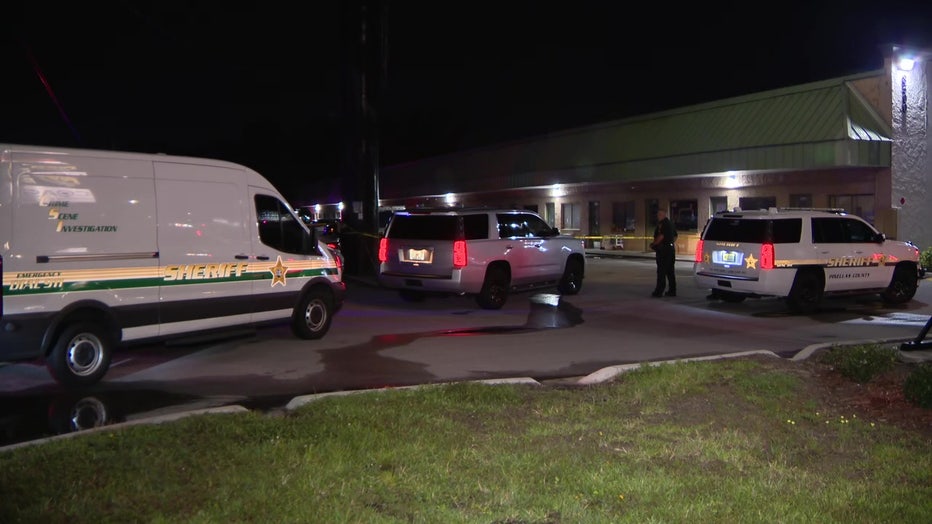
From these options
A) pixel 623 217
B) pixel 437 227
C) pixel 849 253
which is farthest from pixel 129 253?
pixel 623 217

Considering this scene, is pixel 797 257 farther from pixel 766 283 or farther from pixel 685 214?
pixel 685 214

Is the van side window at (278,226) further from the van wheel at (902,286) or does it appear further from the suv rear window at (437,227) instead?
the van wheel at (902,286)

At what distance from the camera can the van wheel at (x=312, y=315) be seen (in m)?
11.9

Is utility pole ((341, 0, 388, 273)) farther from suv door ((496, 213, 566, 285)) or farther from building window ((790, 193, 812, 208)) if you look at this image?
building window ((790, 193, 812, 208))

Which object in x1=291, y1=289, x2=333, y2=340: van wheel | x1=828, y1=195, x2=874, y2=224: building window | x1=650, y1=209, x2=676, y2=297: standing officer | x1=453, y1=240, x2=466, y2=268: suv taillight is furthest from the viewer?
x1=828, y1=195, x2=874, y2=224: building window

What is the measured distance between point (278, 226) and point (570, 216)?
90.1ft

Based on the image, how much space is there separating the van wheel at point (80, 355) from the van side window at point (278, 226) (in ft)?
8.86

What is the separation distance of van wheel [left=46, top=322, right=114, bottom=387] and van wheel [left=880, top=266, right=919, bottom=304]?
1457 centimetres

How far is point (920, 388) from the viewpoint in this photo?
7.22 metres

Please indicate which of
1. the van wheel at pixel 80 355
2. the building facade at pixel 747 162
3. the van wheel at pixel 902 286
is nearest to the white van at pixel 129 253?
→ the van wheel at pixel 80 355

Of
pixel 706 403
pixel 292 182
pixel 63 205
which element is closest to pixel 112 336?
pixel 63 205

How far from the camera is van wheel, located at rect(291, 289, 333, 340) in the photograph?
11906 millimetres

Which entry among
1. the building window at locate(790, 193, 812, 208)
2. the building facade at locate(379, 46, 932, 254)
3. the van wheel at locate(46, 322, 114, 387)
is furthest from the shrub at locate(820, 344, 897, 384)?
the building window at locate(790, 193, 812, 208)

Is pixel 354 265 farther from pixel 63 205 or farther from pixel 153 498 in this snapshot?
pixel 153 498
